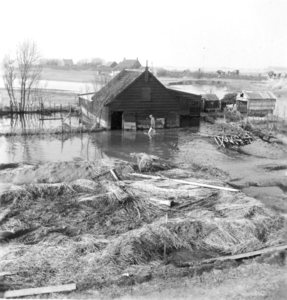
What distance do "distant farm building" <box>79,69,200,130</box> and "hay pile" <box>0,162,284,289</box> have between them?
33.8 feet

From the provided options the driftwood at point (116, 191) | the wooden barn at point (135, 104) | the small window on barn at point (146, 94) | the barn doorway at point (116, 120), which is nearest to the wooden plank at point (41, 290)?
the driftwood at point (116, 191)

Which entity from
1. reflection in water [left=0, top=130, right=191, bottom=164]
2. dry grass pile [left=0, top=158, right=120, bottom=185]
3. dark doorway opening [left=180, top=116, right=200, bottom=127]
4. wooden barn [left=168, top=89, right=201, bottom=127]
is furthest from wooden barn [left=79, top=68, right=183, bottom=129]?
dry grass pile [left=0, top=158, right=120, bottom=185]

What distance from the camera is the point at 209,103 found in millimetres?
27984

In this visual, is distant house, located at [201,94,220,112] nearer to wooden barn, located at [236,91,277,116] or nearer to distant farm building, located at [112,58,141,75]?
wooden barn, located at [236,91,277,116]

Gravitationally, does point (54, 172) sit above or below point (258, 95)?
below

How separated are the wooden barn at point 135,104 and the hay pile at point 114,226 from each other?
10.3 m

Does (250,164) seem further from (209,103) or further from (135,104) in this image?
(209,103)

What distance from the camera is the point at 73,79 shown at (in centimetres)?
5444

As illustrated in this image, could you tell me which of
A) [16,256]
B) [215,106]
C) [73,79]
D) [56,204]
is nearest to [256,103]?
[215,106]

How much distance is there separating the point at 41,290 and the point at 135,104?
50.7 ft

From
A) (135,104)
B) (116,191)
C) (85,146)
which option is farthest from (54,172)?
(135,104)

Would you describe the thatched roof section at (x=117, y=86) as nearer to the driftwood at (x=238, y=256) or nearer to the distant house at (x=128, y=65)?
the driftwood at (x=238, y=256)

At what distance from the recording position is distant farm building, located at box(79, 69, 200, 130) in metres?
19.6


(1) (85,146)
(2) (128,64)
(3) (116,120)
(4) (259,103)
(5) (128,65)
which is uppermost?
(2) (128,64)
